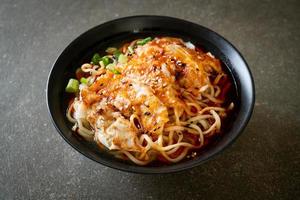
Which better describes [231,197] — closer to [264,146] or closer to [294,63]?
[264,146]

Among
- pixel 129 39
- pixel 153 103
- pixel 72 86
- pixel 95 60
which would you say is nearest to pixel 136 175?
pixel 153 103

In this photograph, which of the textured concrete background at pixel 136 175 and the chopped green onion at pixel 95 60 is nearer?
the textured concrete background at pixel 136 175

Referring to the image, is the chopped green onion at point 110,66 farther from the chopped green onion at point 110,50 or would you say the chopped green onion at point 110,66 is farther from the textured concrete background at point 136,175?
the textured concrete background at point 136,175

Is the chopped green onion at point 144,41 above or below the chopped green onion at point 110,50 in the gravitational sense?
above

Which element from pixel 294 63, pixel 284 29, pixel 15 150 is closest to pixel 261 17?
pixel 284 29

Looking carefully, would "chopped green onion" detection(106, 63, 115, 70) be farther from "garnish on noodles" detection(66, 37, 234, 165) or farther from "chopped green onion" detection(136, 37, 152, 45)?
"chopped green onion" detection(136, 37, 152, 45)

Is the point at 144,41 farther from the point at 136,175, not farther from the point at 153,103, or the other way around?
the point at 136,175

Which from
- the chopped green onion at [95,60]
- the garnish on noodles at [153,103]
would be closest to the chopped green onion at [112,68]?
the garnish on noodles at [153,103]

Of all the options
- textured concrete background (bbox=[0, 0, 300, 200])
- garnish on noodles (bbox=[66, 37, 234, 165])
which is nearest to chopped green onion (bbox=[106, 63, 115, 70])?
garnish on noodles (bbox=[66, 37, 234, 165])
